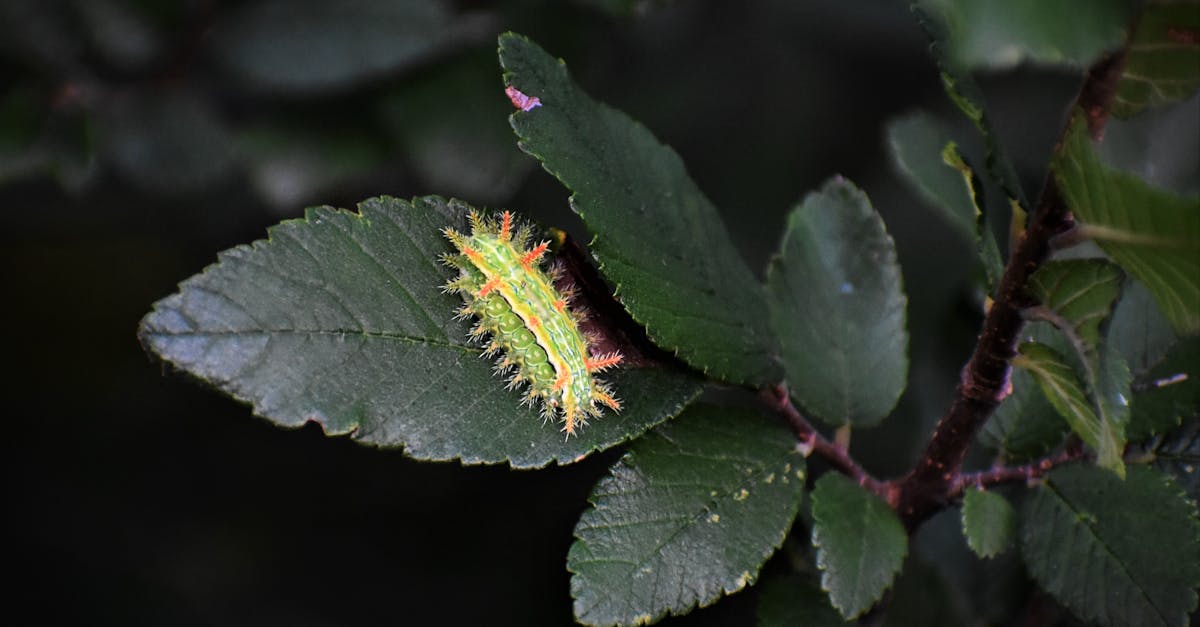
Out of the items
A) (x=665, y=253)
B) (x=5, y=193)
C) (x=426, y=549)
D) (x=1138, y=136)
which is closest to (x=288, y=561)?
(x=426, y=549)

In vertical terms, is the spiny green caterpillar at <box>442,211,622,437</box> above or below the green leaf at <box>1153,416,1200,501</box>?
above

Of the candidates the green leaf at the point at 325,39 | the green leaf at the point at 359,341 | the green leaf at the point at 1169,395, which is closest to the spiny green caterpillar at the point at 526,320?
the green leaf at the point at 359,341

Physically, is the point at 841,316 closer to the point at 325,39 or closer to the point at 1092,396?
the point at 1092,396

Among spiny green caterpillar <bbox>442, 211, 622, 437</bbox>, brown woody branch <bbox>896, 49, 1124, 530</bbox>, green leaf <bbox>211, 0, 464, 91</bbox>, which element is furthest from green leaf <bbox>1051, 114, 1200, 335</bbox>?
green leaf <bbox>211, 0, 464, 91</bbox>

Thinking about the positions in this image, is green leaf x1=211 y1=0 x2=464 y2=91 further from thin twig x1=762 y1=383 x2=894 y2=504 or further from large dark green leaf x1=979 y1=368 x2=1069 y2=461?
large dark green leaf x1=979 y1=368 x2=1069 y2=461

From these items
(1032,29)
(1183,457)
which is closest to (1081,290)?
(1032,29)

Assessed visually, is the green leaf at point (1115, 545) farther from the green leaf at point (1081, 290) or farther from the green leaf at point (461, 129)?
the green leaf at point (461, 129)

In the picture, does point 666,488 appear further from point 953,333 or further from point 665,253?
point 953,333
